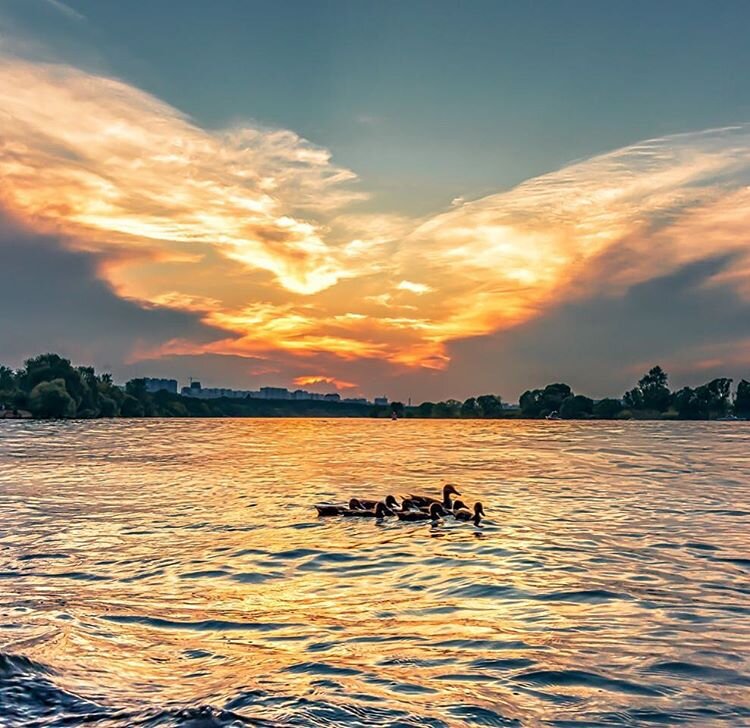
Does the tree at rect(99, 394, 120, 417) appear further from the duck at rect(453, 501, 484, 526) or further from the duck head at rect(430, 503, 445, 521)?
the duck at rect(453, 501, 484, 526)

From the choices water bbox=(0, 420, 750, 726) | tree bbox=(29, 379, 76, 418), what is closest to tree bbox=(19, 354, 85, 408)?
tree bbox=(29, 379, 76, 418)

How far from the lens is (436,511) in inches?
938

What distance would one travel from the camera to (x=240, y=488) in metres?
33.3

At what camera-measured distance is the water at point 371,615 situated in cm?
781

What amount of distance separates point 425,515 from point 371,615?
12.3 metres

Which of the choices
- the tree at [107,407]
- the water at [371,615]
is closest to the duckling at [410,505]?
the water at [371,615]

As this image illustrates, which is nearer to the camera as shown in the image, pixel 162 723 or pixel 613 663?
pixel 162 723

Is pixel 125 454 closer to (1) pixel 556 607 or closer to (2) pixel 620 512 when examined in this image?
(2) pixel 620 512

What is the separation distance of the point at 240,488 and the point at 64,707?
85.9 feet

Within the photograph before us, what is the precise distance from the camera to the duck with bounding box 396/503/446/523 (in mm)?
23766

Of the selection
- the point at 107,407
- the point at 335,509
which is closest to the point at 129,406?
the point at 107,407

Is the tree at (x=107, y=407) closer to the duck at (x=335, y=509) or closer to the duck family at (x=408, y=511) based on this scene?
the duck at (x=335, y=509)

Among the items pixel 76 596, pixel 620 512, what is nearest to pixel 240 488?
pixel 620 512

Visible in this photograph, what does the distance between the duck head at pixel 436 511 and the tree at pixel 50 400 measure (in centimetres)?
13582
